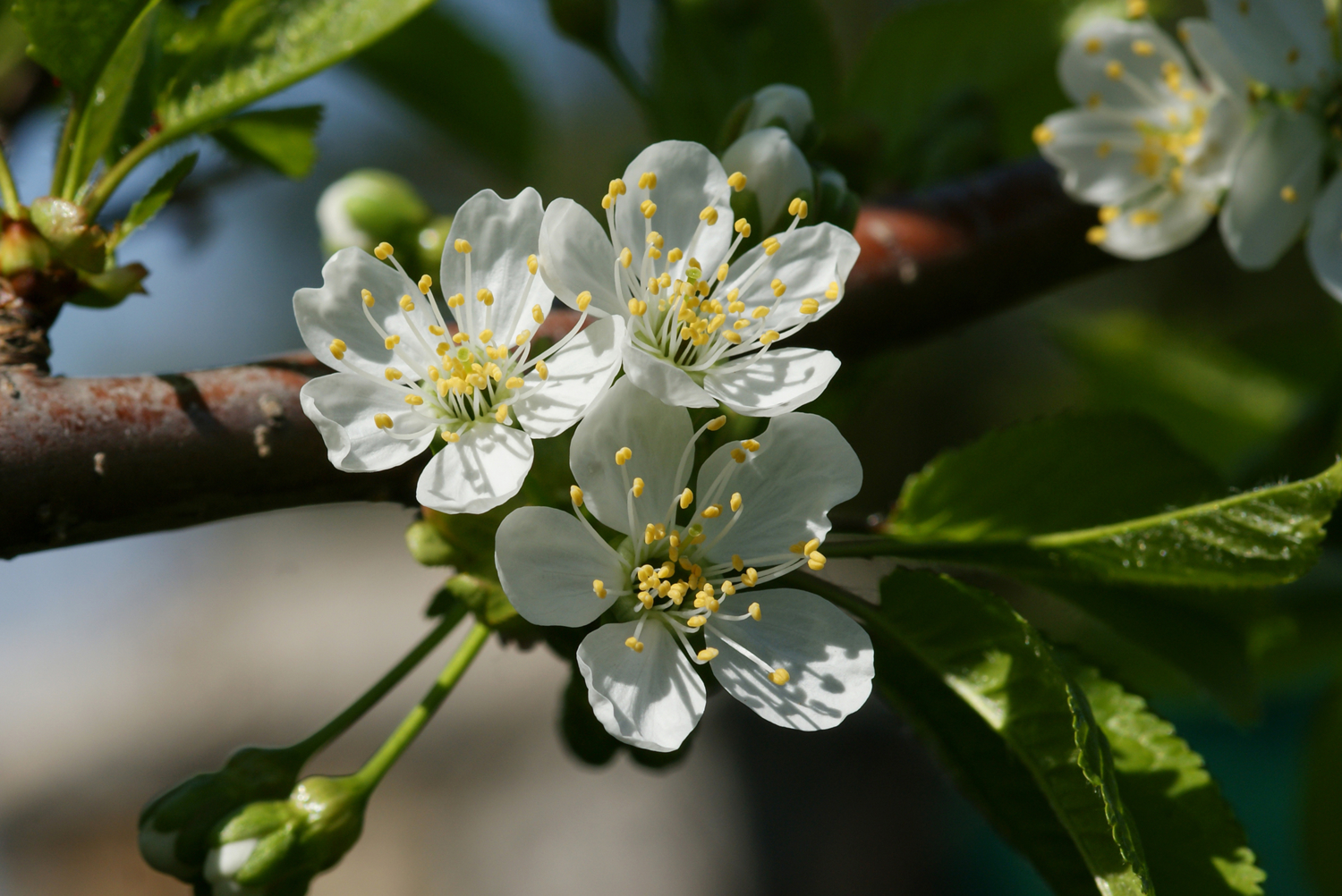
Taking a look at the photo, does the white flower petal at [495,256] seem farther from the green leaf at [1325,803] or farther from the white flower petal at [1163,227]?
the green leaf at [1325,803]

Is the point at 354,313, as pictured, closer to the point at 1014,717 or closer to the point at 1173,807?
the point at 1014,717

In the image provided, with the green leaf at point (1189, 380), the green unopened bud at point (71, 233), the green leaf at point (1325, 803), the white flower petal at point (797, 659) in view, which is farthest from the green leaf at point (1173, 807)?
the green leaf at point (1189, 380)

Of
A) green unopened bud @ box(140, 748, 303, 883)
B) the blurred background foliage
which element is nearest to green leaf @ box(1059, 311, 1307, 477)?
the blurred background foliage

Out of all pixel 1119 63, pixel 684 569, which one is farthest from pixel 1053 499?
pixel 1119 63

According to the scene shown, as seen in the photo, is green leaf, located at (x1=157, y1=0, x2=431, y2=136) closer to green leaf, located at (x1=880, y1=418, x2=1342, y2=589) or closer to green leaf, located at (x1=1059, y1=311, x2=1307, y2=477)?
green leaf, located at (x1=880, y1=418, x2=1342, y2=589)

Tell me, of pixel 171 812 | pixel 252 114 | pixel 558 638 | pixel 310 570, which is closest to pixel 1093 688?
pixel 558 638

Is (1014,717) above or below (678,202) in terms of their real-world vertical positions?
below
